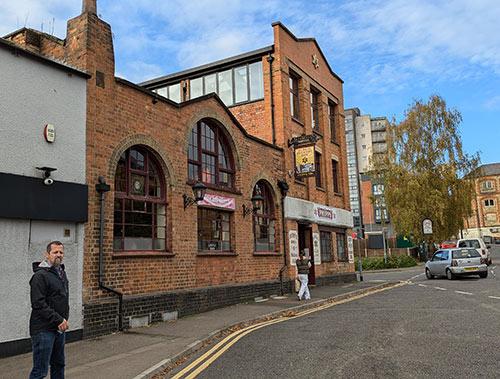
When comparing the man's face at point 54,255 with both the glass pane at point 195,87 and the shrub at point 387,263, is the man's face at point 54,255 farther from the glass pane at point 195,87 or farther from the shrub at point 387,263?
the shrub at point 387,263

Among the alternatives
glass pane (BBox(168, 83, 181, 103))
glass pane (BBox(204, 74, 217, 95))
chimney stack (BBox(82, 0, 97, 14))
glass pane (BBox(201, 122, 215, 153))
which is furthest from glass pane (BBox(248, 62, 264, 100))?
chimney stack (BBox(82, 0, 97, 14))

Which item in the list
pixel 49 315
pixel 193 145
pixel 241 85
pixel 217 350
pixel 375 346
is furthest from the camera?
pixel 241 85

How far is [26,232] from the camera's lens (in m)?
8.38

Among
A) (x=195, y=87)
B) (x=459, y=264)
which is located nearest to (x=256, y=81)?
(x=195, y=87)

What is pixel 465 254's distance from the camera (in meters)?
21.5

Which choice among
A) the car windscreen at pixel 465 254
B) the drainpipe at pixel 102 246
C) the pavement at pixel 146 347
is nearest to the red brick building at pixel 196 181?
the drainpipe at pixel 102 246

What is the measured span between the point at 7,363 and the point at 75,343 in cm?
155

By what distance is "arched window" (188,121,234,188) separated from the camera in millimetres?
13484

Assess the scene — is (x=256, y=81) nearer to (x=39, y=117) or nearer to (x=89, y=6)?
(x=89, y=6)

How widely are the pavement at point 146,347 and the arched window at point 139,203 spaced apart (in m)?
2.05

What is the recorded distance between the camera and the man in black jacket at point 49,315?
16.0 feet

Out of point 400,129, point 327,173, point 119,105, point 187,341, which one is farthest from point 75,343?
point 400,129

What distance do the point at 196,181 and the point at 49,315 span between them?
8.42 meters

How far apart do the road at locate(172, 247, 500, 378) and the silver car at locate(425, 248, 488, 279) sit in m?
9.51
